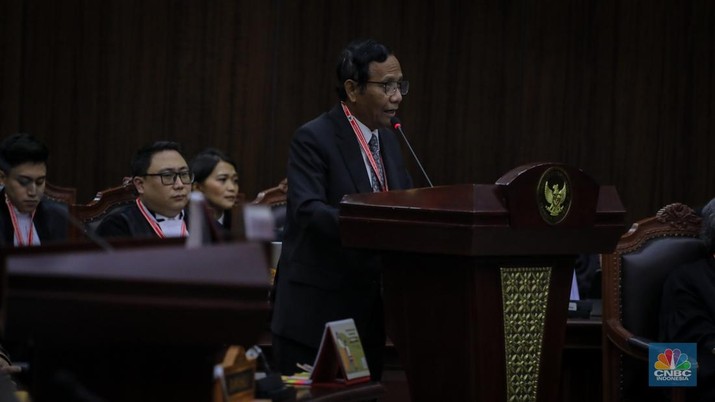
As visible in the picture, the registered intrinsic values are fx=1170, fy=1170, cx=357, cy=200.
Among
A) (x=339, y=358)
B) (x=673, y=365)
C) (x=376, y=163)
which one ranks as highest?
(x=376, y=163)

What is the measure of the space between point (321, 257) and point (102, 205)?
165 centimetres

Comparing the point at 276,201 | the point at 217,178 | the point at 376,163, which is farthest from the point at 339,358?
the point at 217,178

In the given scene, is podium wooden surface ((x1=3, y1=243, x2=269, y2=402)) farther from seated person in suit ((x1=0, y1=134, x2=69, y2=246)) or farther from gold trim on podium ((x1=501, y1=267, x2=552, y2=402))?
seated person in suit ((x1=0, y1=134, x2=69, y2=246))

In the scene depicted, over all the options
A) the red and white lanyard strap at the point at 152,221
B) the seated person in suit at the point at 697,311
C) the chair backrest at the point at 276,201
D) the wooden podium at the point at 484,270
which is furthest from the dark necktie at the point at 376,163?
the chair backrest at the point at 276,201

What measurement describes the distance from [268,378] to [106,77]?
13.6ft

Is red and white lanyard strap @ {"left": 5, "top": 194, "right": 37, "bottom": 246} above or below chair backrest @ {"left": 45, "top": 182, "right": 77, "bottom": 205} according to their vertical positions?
below

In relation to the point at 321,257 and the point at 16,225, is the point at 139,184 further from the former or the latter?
the point at 321,257

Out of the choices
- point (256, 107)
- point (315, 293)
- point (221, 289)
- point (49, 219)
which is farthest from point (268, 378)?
point (256, 107)

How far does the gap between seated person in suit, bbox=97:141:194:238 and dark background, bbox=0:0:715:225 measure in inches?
81.6

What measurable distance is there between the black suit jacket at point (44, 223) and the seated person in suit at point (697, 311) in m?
2.23

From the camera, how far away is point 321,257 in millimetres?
3348

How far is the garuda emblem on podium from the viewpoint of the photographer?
2.89 meters

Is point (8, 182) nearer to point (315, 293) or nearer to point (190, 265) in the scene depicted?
point (315, 293)

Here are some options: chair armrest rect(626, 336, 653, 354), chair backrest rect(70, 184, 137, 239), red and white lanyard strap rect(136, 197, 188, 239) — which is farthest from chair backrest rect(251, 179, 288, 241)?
chair armrest rect(626, 336, 653, 354)
